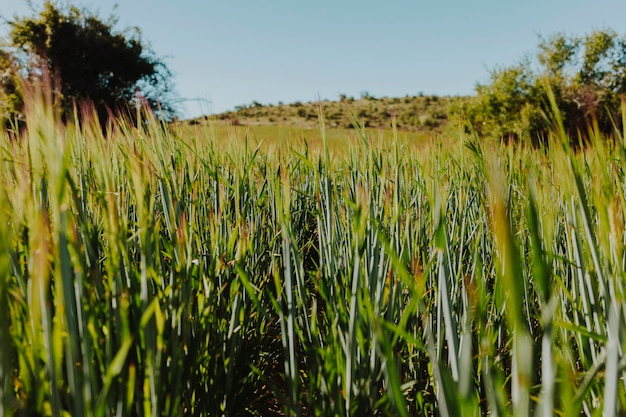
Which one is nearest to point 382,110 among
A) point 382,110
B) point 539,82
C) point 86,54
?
point 382,110

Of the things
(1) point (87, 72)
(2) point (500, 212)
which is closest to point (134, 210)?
(2) point (500, 212)

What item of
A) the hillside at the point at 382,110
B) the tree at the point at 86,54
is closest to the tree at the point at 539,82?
the hillside at the point at 382,110

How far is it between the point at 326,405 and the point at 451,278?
391 millimetres

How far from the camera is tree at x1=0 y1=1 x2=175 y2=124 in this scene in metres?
14.4

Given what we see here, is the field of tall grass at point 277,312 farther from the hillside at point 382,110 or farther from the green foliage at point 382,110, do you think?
the green foliage at point 382,110

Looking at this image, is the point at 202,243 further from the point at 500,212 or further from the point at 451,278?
the point at 500,212

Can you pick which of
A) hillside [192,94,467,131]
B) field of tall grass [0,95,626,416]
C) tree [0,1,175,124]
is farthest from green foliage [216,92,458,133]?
field of tall grass [0,95,626,416]

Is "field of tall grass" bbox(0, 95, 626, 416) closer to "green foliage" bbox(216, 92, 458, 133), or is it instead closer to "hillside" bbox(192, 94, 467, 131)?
"hillside" bbox(192, 94, 467, 131)

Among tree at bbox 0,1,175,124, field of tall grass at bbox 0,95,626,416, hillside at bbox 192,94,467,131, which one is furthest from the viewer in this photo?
hillside at bbox 192,94,467,131

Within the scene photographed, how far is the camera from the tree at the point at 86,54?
14430 millimetres

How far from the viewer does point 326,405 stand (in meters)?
0.74

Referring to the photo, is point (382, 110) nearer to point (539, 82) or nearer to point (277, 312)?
point (539, 82)

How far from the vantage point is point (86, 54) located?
1501 centimetres

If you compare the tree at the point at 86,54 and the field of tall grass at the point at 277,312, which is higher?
the tree at the point at 86,54
